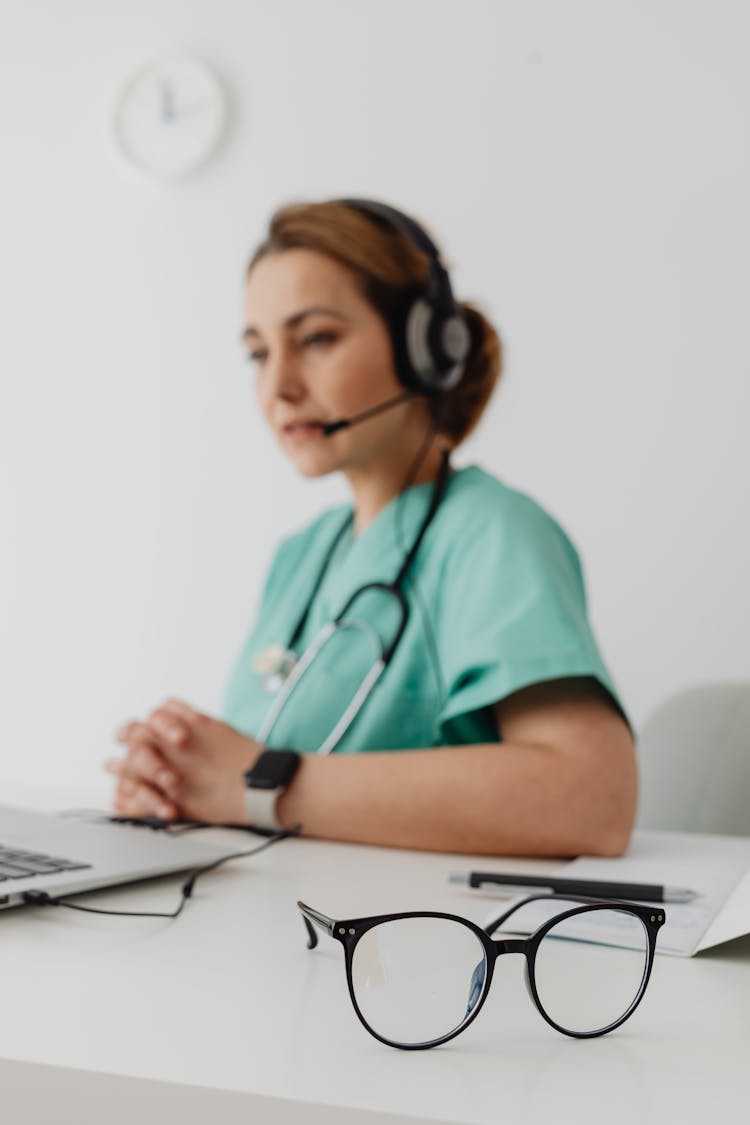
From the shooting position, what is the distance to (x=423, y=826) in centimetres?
82

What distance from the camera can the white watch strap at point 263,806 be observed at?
2.76 feet

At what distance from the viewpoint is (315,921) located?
1.41 feet

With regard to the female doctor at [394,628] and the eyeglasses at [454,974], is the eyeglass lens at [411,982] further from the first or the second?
the female doctor at [394,628]

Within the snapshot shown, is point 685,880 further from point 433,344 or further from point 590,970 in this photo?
point 433,344

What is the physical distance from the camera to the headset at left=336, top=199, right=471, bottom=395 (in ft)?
3.79

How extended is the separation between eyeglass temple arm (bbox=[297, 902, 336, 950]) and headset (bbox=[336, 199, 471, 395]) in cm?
76

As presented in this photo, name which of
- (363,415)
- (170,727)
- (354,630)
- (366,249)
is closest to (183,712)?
(170,727)

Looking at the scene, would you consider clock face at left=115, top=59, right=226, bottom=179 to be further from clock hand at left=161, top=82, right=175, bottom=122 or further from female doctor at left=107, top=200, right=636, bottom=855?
female doctor at left=107, top=200, right=636, bottom=855

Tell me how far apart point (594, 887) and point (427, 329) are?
0.71 m

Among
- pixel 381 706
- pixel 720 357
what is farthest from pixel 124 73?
pixel 381 706

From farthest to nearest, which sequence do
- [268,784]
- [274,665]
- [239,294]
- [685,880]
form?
[239,294] → [274,665] → [268,784] → [685,880]

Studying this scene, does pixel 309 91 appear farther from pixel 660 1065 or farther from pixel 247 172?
pixel 660 1065

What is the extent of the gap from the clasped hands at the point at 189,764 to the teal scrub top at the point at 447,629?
174mm

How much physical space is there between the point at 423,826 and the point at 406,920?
420 millimetres
